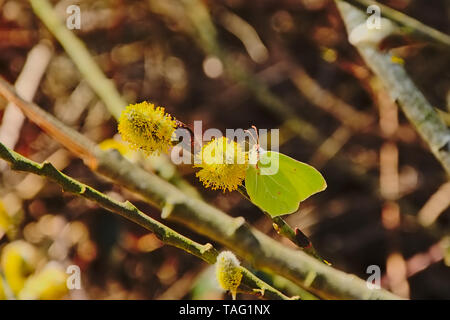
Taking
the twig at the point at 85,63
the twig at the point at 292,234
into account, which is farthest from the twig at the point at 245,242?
the twig at the point at 85,63

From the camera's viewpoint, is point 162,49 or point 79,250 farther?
point 162,49

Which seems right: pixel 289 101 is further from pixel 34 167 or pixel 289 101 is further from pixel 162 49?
pixel 34 167

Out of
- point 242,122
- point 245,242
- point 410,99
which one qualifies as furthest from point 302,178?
point 242,122

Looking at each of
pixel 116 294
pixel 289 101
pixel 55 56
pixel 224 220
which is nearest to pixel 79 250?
pixel 116 294

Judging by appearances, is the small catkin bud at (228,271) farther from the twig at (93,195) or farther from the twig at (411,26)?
the twig at (411,26)

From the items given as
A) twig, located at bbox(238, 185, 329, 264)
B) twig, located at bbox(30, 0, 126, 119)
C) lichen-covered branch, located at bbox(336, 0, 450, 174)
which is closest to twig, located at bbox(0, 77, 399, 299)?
twig, located at bbox(238, 185, 329, 264)
